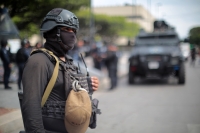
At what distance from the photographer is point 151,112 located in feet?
21.0

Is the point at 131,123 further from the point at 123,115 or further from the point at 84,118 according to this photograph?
the point at 84,118

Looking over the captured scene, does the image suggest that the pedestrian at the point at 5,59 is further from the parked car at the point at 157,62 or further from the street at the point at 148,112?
the parked car at the point at 157,62

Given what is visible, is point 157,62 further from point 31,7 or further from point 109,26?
point 109,26

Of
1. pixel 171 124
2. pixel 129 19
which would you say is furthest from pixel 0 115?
pixel 129 19

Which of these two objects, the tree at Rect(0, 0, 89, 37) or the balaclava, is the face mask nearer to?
the balaclava

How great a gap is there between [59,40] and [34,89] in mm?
415

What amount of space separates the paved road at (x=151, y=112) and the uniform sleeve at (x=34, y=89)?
10.4 ft

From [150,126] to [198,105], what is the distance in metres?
2.39

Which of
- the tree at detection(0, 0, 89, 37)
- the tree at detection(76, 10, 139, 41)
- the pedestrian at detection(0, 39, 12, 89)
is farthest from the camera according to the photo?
the tree at detection(76, 10, 139, 41)

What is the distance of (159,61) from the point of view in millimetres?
10727

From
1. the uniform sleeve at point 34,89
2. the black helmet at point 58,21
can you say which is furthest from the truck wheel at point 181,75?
the uniform sleeve at point 34,89

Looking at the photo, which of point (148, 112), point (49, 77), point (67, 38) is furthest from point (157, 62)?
point (49, 77)

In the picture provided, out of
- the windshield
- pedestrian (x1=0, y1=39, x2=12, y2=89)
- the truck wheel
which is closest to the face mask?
pedestrian (x1=0, y1=39, x2=12, y2=89)

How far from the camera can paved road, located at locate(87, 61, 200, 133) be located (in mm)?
5062
